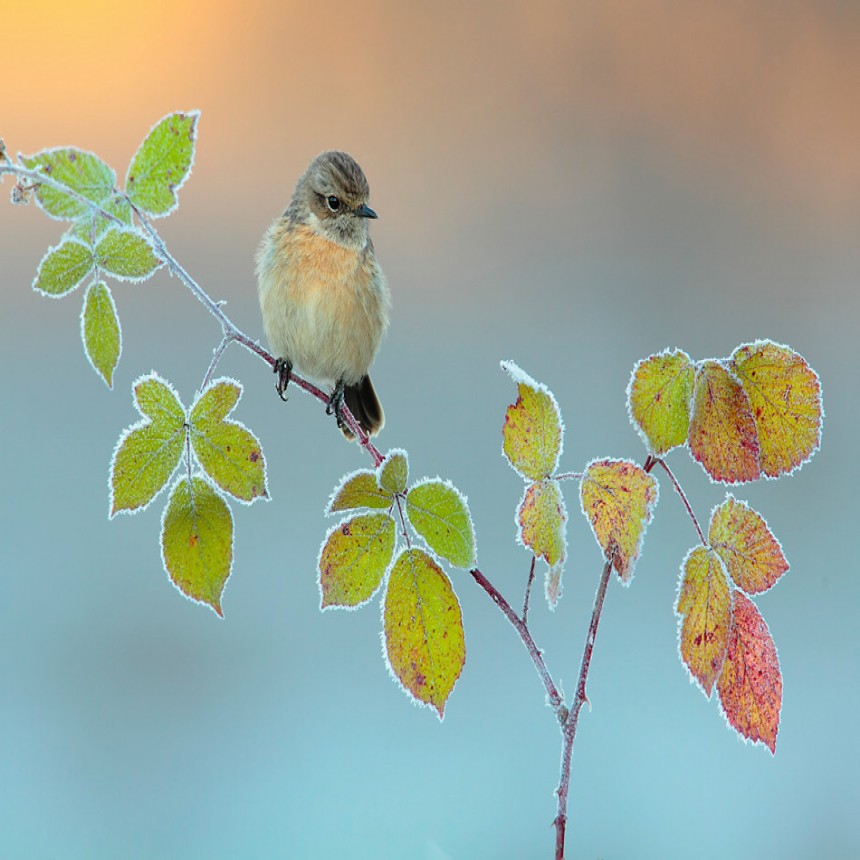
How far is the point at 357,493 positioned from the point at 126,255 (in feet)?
0.75

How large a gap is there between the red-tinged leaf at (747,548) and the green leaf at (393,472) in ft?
0.61

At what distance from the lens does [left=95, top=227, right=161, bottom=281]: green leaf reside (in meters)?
0.63

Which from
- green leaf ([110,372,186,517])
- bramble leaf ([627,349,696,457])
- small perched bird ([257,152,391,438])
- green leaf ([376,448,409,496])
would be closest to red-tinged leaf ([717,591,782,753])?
bramble leaf ([627,349,696,457])

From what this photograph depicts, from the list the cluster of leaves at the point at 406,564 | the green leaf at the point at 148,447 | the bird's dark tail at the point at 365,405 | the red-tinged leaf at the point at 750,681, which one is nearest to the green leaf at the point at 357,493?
the cluster of leaves at the point at 406,564

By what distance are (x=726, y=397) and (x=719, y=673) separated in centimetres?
Answer: 16

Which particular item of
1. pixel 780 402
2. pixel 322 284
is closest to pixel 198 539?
pixel 780 402

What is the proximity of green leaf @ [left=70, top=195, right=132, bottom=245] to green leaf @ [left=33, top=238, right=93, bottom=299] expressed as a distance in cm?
1

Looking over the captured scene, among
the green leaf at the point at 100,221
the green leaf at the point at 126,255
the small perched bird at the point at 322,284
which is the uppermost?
the small perched bird at the point at 322,284

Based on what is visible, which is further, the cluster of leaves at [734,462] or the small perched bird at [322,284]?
the small perched bird at [322,284]

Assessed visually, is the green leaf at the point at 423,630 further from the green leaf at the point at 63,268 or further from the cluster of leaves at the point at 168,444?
the green leaf at the point at 63,268

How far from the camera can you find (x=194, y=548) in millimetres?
596

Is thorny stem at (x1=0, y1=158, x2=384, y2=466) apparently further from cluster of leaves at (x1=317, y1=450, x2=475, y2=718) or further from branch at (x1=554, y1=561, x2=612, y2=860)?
branch at (x1=554, y1=561, x2=612, y2=860)

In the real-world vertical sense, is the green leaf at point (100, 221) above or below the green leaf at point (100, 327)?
above

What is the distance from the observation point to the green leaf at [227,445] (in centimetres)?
59
